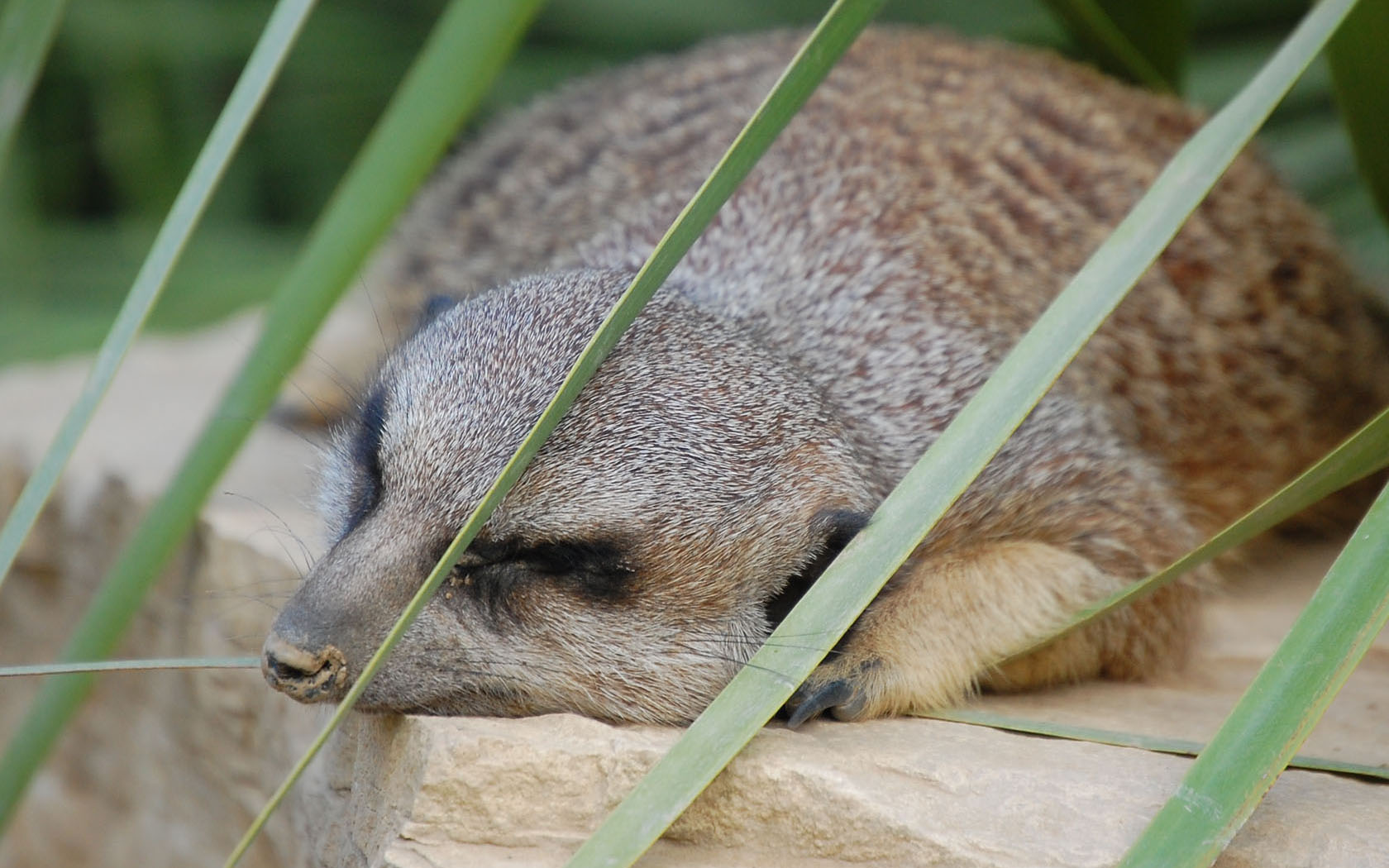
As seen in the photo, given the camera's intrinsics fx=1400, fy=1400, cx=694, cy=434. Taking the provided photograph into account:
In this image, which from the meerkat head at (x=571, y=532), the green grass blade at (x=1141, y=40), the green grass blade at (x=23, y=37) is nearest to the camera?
the meerkat head at (x=571, y=532)

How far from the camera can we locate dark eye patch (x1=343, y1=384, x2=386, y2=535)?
1798mm

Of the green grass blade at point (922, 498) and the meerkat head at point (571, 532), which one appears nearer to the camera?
the green grass blade at point (922, 498)

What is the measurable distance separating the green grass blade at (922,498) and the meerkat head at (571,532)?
0.25 m

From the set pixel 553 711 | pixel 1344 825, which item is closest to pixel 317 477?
pixel 553 711

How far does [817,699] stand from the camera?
5.76 feet

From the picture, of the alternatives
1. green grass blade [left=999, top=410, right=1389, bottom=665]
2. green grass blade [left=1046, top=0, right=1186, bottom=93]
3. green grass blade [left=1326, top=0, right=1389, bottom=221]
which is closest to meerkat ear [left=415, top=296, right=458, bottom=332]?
green grass blade [left=999, top=410, right=1389, bottom=665]

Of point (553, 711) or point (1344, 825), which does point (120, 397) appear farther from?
point (1344, 825)

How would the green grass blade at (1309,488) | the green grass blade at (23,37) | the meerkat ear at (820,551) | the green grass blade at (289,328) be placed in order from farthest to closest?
the green grass blade at (23,37) < the green grass blade at (289,328) < the meerkat ear at (820,551) < the green grass blade at (1309,488)

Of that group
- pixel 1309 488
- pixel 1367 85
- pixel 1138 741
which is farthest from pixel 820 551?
pixel 1367 85

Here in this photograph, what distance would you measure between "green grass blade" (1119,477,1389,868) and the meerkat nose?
0.84 meters

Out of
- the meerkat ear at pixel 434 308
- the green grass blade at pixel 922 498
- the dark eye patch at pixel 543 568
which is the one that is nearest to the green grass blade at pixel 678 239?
the dark eye patch at pixel 543 568

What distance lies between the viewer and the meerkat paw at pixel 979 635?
1823 millimetres

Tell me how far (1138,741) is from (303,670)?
972mm

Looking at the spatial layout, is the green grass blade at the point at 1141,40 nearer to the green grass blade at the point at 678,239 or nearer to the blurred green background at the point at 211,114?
the blurred green background at the point at 211,114
